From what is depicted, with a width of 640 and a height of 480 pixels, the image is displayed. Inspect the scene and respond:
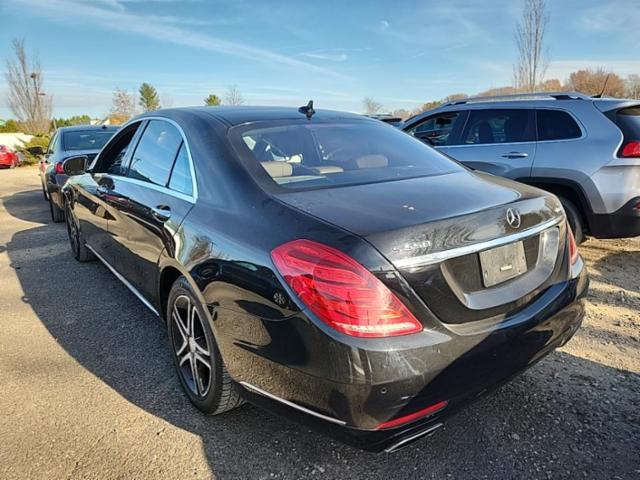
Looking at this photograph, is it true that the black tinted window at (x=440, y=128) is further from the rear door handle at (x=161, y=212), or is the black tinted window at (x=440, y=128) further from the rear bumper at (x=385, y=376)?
the rear bumper at (x=385, y=376)

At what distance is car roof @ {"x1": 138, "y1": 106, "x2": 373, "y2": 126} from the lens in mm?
2727

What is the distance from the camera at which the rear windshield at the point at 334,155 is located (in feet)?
7.77

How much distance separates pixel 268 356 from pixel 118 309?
2.57 metres

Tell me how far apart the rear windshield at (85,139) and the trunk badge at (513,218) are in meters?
7.52

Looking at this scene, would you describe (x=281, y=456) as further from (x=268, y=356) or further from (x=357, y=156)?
(x=357, y=156)

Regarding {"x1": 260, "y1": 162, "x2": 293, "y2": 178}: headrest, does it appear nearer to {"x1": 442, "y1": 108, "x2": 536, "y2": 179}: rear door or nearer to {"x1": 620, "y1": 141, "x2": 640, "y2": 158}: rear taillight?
{"x1": 442, "y1": 108, "x2": 536, "y2": 179}: rear door

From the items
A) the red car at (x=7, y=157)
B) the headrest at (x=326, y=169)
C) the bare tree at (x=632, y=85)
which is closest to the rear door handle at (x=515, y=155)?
the headrest at (x=326, y=169)

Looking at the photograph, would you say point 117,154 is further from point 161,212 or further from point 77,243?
point 77,243

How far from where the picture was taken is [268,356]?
1.86 meters

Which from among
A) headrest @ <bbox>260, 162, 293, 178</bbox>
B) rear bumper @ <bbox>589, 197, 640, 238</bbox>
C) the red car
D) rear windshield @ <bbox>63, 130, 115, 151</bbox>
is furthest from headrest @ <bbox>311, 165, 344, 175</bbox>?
the red car

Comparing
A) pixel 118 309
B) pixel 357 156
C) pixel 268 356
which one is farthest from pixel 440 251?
pixel 118 309

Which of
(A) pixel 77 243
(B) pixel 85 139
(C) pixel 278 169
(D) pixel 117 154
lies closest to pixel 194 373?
(C) pixel 278 169

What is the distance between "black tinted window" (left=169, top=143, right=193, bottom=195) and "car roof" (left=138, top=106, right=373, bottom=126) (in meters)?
0.30

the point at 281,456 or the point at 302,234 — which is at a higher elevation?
the point at 302,234
